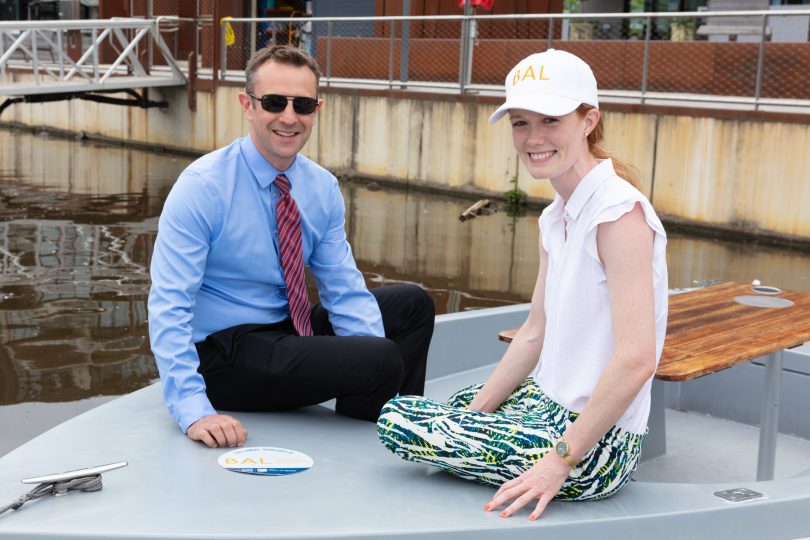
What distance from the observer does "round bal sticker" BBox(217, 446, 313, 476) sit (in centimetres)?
268

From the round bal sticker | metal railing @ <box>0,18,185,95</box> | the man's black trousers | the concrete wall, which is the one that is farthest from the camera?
metal railing @ <box>0,18,185,95</box>

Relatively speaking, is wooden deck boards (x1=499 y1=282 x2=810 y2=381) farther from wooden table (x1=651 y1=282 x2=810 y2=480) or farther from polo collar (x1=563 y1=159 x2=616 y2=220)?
polo collar (x1=563 y1=159 x2=616 y2=220)

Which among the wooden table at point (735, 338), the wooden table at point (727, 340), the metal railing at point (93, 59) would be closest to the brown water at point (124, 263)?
the metal railing at point (93, 59)

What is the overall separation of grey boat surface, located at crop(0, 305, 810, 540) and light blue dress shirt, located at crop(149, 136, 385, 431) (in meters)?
0.24

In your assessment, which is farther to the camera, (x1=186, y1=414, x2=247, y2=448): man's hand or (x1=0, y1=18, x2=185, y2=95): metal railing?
(x1=0, y1=18, x2=185, y2=95): metal railing

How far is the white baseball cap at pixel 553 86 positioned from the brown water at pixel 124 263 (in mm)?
3471

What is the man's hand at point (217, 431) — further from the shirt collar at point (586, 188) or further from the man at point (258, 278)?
the shirt collar at point (586, 188)

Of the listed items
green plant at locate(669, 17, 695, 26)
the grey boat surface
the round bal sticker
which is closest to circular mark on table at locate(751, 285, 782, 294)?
the grey boat surface

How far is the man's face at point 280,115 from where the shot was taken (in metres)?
3.09

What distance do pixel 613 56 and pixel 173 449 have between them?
10321 mm

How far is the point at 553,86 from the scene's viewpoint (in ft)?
7.82

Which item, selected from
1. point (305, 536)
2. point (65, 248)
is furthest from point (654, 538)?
point (65, 248)

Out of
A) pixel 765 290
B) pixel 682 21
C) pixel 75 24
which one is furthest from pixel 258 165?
pixel 75 24

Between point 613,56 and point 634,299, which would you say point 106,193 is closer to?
point 613,56
